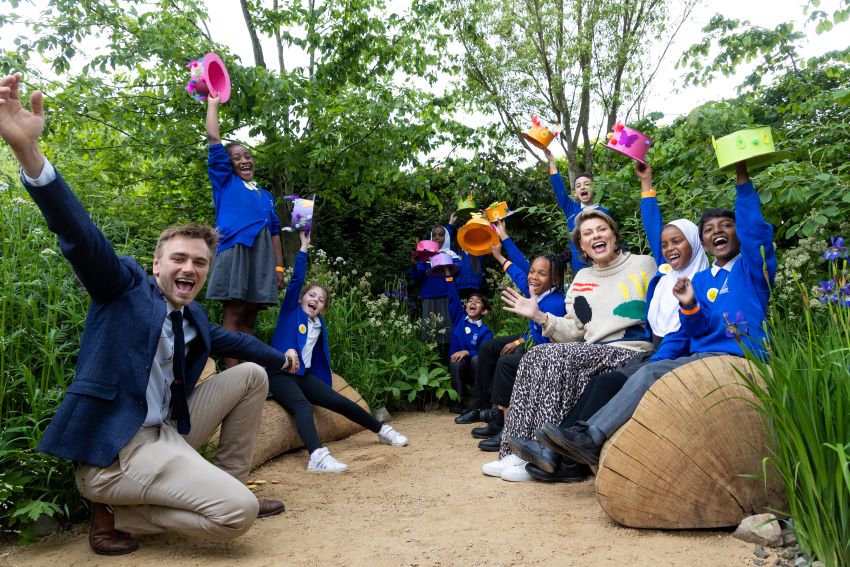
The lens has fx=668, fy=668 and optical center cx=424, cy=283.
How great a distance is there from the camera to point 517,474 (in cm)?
362

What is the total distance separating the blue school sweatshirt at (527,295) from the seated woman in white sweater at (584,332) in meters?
0.40

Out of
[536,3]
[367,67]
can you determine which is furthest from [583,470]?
[536,3]

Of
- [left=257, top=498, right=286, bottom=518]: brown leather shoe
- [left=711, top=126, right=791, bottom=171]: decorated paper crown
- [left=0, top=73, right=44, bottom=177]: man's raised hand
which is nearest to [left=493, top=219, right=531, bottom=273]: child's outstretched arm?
[left=711, top=126, right=791, bottom=171]: decorated paper crown

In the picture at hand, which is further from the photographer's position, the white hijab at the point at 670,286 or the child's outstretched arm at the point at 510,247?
the child's outstretched arm at the point at 510,247

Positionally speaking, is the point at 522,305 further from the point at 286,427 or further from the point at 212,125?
the point at 212,125

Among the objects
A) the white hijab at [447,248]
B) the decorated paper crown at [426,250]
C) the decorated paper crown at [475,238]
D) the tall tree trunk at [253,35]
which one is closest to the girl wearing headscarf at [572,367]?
the decorated paper crown at [475,238]

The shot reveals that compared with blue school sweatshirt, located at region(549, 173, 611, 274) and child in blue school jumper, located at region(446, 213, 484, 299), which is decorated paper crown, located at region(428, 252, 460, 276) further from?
blue school sweatshirt, located at region(549, 173, 611, 274)

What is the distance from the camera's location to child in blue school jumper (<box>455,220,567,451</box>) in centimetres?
474

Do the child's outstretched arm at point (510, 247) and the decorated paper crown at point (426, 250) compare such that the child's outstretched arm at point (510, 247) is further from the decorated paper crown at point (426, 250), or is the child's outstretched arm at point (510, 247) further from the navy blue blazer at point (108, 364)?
the navy blue blazer at point (108, 364)

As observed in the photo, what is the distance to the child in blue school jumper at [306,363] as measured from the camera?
4395 millimetres

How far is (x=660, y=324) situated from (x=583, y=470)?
90 centimetres

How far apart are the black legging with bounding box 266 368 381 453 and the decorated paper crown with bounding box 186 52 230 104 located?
2.05m

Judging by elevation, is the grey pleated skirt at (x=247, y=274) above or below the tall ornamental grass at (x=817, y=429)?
above

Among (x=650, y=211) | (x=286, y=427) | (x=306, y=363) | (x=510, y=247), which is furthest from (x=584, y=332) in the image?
(x=286, y=427)
